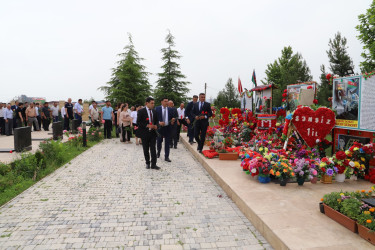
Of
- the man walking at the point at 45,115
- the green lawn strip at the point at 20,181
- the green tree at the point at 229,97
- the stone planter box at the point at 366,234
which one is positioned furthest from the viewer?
the green tree at the point at 229,97

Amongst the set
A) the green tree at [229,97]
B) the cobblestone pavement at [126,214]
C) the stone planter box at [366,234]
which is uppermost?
the green tree at [229,97]

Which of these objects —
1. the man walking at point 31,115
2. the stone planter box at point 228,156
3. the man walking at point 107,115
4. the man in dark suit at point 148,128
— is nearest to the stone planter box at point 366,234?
the stone planter box at point 228,156

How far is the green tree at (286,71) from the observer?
2647 cm

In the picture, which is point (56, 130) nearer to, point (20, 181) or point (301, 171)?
point (20, 181)

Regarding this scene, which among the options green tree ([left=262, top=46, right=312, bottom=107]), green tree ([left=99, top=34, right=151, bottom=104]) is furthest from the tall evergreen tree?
green tree ([left=99, top=34, right=151, bottom=104])

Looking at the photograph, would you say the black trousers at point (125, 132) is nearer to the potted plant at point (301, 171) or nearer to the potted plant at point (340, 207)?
the potted plant at point (301, 171)

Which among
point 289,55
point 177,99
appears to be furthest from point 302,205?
point 289,55

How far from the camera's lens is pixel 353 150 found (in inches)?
215

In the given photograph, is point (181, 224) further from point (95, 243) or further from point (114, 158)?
point (114, 158)

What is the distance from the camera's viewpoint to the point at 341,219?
11.1 ft

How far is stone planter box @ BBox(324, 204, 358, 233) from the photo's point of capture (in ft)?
10.4

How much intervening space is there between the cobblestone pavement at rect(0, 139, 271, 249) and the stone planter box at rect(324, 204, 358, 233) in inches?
39.3

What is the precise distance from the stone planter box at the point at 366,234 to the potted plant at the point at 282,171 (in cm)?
202

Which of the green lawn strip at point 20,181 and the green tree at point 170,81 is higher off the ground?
the green tree at point 170,81
